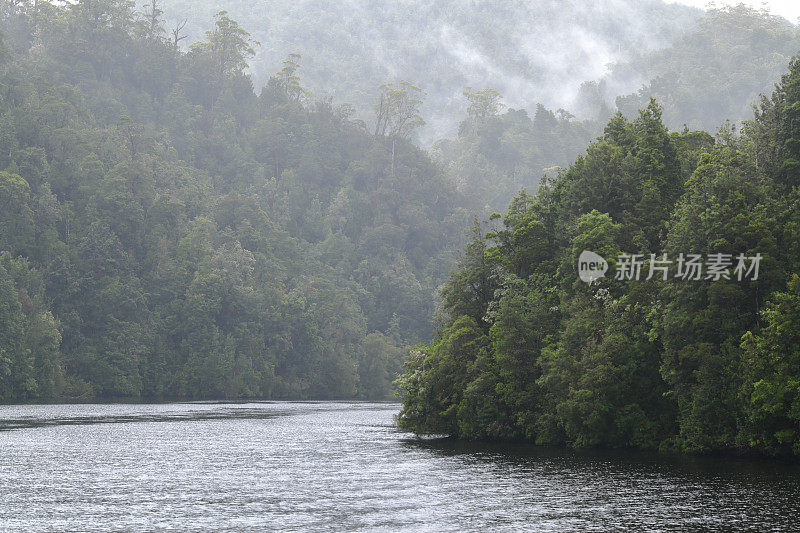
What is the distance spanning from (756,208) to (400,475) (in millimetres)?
34121

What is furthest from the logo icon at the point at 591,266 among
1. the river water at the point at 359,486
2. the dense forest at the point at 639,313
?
the river water at the point at 359,486

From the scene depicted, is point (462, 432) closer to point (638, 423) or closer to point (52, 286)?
point (638, 423)

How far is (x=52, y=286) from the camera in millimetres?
163750

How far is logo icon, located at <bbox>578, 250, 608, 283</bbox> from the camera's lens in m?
78.9

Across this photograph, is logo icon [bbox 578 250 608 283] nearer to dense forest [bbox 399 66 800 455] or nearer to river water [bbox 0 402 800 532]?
dense forest [bbox 399 66 800 455]

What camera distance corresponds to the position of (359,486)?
52.2 metres

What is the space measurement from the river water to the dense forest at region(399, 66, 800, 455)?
4055 mm

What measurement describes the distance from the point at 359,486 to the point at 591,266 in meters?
36.3

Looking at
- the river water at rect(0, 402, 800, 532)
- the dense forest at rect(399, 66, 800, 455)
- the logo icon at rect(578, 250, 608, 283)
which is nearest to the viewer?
the river water at rect(0, 402, 800, 532)

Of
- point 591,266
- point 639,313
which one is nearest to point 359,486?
point 639,313

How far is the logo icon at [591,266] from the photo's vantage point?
78.9 meters

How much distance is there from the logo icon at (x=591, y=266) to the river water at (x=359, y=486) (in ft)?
54.9

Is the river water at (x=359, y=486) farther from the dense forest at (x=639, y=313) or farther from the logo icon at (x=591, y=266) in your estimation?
the logo icon at (x=591, y=266)

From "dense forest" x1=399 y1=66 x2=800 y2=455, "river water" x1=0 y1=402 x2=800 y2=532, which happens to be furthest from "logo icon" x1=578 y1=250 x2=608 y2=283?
"river water" x1=0 y1=402 x2=800 y2=532
